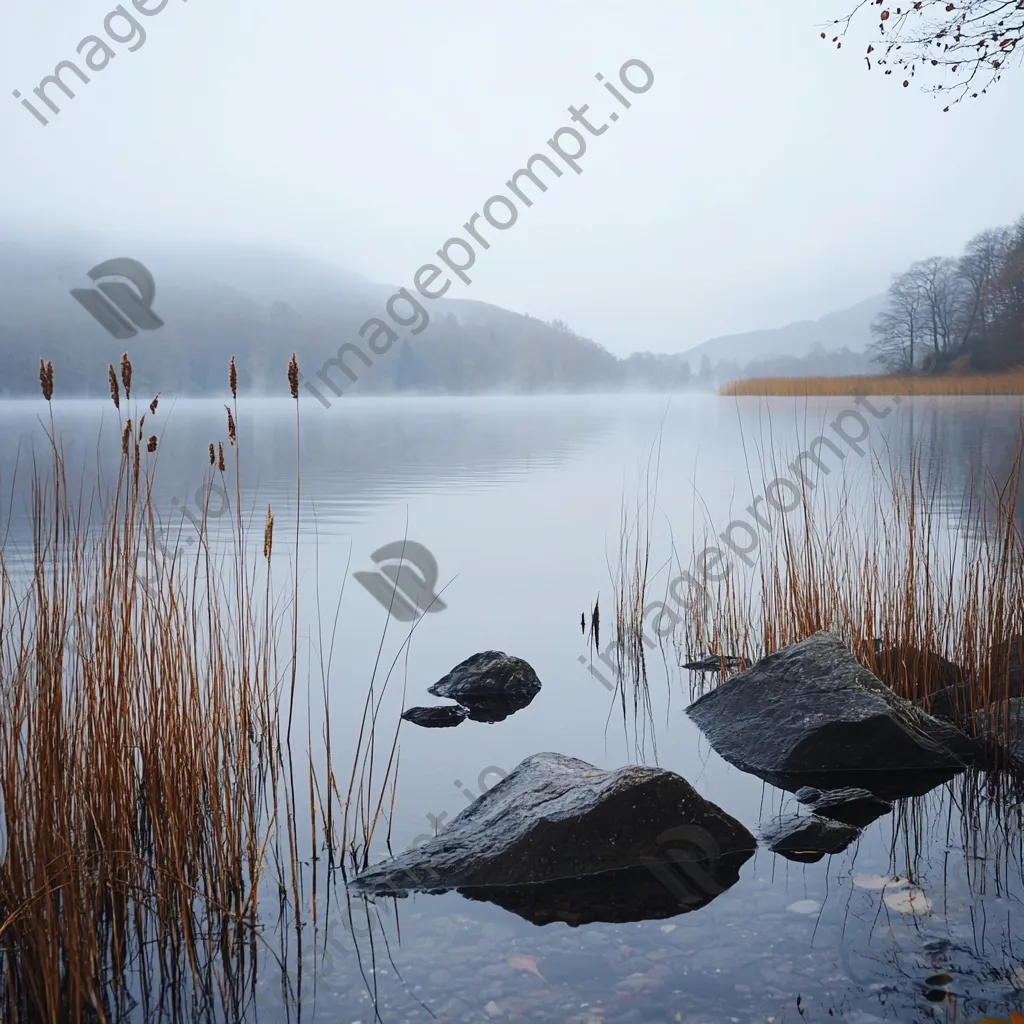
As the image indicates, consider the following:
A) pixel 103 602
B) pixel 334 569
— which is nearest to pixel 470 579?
pixel 334 569

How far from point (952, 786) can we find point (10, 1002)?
267 cm

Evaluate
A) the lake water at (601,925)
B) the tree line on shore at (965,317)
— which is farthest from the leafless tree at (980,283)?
the lake water at (601,925)

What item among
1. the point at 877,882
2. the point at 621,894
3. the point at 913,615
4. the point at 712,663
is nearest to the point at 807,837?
the point at 877,882

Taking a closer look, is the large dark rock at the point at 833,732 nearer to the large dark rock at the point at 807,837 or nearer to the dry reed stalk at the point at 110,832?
the large dark rock at the point at 807,837

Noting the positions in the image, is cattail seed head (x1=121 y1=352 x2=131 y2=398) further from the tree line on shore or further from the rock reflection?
the tree line on shore

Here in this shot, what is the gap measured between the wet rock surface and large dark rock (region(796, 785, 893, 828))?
55.8 inches

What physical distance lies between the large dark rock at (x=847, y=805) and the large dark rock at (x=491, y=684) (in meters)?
1.41

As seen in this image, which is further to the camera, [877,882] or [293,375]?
[877,882]

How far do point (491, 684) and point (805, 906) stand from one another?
2.15 meters

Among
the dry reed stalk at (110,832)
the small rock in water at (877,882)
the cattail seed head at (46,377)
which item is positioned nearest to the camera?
the dry reed stalk at (110,832)

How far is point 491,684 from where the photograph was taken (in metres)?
4.38

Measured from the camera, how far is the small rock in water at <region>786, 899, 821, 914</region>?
2.37 meters

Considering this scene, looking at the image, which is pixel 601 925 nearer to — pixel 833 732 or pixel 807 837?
pixel 807 837

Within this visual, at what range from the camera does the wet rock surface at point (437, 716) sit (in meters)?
3.95
